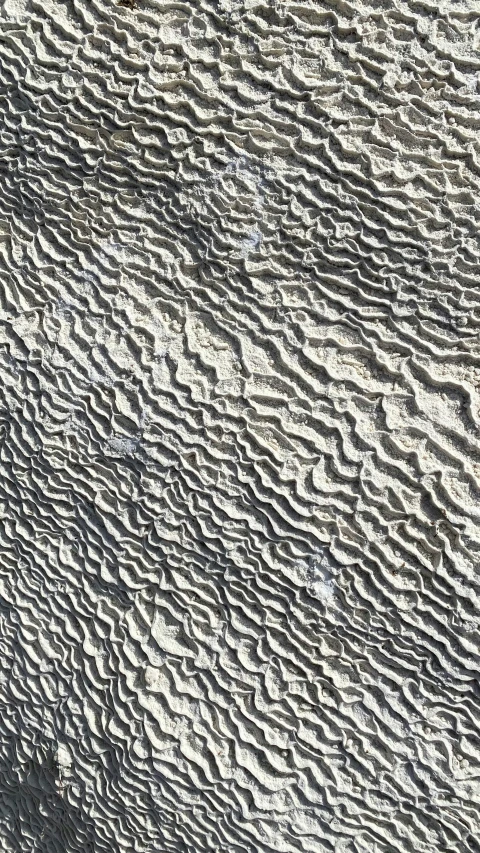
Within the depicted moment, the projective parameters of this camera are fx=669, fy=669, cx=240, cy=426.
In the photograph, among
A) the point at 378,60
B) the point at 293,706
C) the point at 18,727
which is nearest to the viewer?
the point at 378,60

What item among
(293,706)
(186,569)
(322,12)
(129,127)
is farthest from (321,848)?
(322,12)

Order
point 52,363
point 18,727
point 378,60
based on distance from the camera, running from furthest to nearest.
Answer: point 18,727 < point 52,363 < point 378,60

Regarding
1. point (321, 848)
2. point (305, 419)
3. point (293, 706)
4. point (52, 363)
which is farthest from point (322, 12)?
point (321, 848)

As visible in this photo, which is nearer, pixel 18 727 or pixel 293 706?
pixel 293 706

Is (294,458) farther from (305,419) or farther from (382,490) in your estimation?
(382,490)

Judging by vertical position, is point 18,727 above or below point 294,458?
below

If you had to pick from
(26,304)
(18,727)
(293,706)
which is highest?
(26,304)

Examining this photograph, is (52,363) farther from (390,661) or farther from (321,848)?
(321,848)
